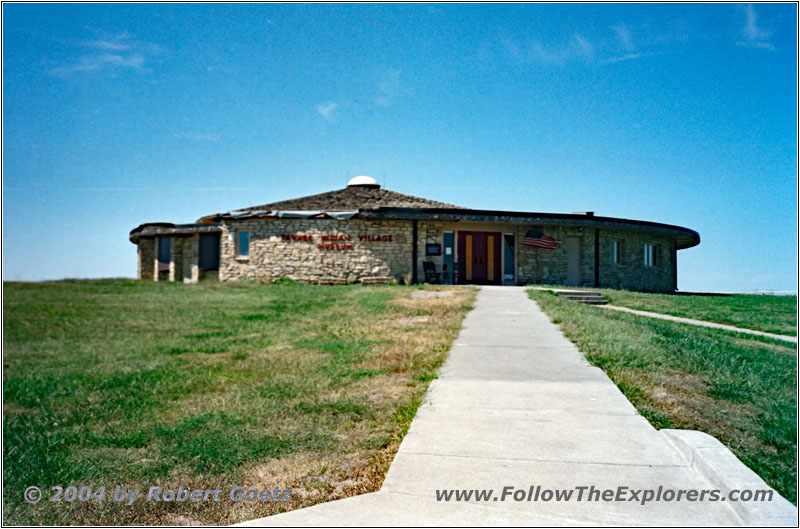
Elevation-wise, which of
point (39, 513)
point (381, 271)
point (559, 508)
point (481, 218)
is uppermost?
point (481, 218)

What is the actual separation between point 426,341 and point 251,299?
391 inches

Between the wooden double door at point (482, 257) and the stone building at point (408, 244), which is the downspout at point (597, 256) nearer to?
the stone building at point (408, 244)

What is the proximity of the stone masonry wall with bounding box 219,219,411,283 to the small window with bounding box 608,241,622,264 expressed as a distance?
9.89m

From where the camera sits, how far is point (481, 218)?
24141 mm

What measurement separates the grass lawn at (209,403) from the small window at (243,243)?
38.9 ft

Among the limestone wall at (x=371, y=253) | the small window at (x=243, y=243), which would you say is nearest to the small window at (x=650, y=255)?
the limestone wall at (x=371, y=253)

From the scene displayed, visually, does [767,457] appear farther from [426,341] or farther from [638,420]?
[426,341]

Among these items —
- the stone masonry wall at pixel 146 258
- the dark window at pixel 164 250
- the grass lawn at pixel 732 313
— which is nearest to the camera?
the grass lawn at pixel 732 313

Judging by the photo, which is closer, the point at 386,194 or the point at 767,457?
the point at 767,457

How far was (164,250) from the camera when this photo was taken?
30656 millimetres

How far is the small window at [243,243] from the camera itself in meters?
26.1

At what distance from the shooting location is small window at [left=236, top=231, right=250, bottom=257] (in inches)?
1029

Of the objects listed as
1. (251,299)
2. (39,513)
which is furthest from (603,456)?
(251,299)

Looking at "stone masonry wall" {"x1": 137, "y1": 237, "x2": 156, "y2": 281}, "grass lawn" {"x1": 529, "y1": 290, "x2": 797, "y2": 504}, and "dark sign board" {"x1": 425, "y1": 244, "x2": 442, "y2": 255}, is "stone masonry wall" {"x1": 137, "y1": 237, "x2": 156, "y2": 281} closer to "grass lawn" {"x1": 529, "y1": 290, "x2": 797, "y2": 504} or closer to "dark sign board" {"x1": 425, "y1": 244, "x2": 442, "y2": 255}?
"dark sign board" {"x1": 425, "y1": 244, "x2": 442, "y2": 255}
